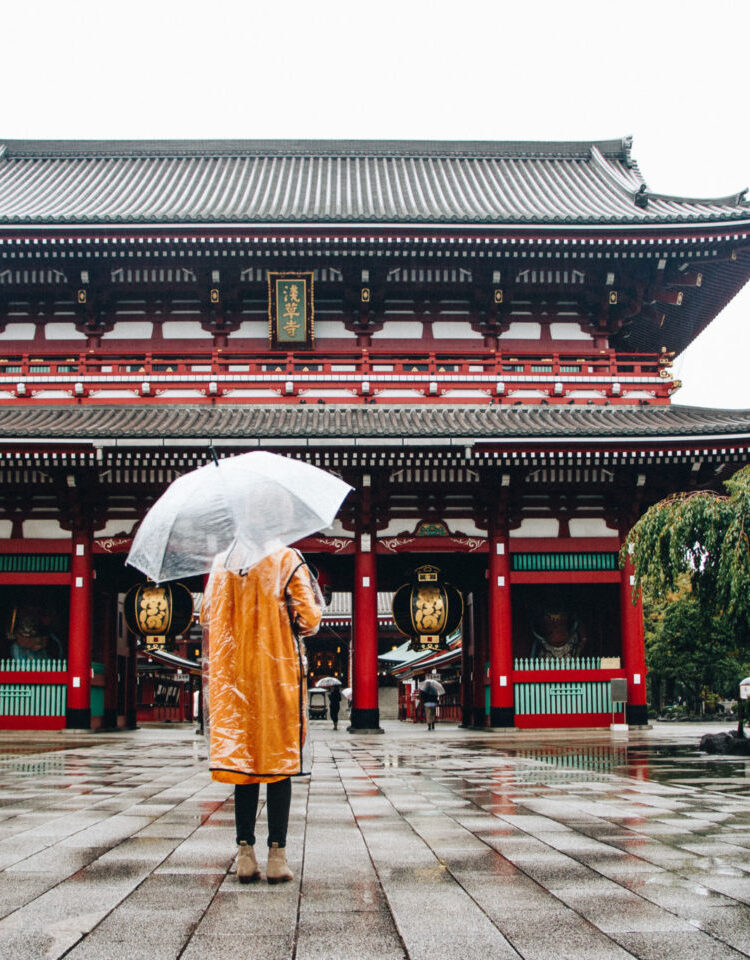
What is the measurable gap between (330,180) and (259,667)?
23114 millimetres

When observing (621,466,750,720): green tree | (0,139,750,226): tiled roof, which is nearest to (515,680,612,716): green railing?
(621,466,750,720): green tree

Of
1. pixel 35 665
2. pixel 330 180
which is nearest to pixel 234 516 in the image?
pixel 35 665

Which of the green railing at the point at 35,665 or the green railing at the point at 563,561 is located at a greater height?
the green railing at the point at 563,561

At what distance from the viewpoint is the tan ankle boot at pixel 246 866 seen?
15.2 ft

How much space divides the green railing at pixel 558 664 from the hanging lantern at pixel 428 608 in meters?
1.54

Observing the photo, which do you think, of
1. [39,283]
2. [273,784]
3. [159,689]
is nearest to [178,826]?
[273,784]

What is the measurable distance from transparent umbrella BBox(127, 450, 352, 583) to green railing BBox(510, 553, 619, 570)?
13684 mm

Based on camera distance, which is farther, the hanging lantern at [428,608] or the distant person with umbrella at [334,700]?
the distant person with umbrella at [334,700]

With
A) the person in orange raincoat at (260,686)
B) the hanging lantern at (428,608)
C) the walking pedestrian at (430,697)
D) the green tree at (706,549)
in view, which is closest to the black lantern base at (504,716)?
the hanging lantern at (428,608)

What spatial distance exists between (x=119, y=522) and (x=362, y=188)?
12.0 meters

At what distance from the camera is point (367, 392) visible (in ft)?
63.5

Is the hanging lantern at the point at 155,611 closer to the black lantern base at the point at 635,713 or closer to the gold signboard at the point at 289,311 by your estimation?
the gold signboard at the point at 289,311

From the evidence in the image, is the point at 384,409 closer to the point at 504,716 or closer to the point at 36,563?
the point at 504,716

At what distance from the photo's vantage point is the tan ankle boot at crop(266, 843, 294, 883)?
4.60 m
